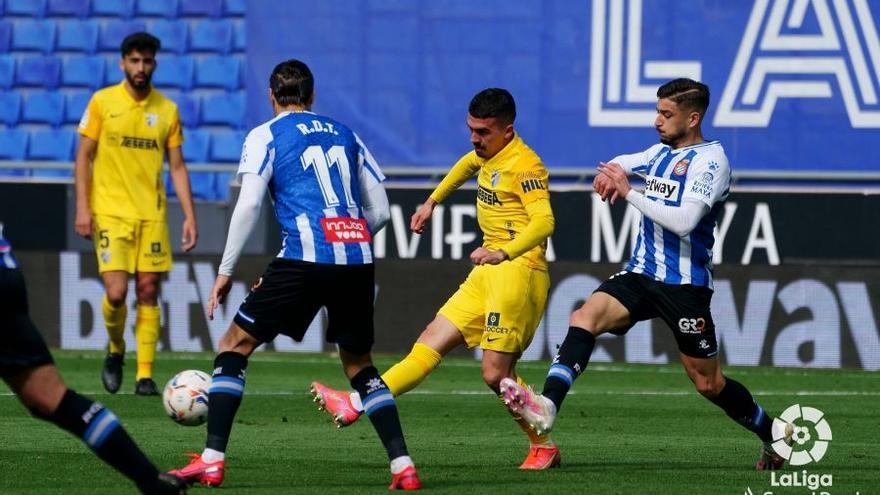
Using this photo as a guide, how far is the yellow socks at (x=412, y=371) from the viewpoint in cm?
770

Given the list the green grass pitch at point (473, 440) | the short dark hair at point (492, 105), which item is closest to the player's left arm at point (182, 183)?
the green grass pitch at point (473, 440)

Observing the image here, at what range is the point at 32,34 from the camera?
61.7ft

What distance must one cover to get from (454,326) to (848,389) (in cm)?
516

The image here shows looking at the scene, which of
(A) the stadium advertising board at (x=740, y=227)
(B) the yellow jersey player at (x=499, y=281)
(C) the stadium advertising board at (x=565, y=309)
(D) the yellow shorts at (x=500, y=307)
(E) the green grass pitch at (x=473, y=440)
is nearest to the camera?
(E) the green grass pitch at (x=473, y=440)

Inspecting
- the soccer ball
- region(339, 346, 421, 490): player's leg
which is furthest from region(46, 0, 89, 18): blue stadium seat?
region(339, 346, 421, 490): player's leg

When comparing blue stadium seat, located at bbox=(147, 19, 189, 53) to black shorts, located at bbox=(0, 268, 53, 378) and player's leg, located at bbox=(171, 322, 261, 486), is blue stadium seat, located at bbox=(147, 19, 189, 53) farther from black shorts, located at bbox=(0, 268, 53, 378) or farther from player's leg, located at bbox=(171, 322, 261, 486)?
black shorts, located at bbox=(0, 268, 53, 378)

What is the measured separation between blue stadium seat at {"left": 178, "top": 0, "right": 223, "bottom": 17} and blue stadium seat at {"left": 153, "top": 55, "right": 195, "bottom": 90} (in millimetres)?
496

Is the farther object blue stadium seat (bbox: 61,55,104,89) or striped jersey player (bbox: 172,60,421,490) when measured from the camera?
blue stadium seat (bbox: 61,55,104,89)

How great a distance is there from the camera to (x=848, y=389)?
12.2 metres

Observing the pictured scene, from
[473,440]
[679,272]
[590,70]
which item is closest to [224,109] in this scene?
[590,70]

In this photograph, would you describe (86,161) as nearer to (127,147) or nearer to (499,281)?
(127,147)

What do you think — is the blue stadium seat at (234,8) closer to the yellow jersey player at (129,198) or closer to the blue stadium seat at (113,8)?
the blue stadium seat at (113,8)

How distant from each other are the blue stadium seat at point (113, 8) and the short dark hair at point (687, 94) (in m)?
12.0

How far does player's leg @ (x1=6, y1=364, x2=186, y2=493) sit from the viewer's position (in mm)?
5645
